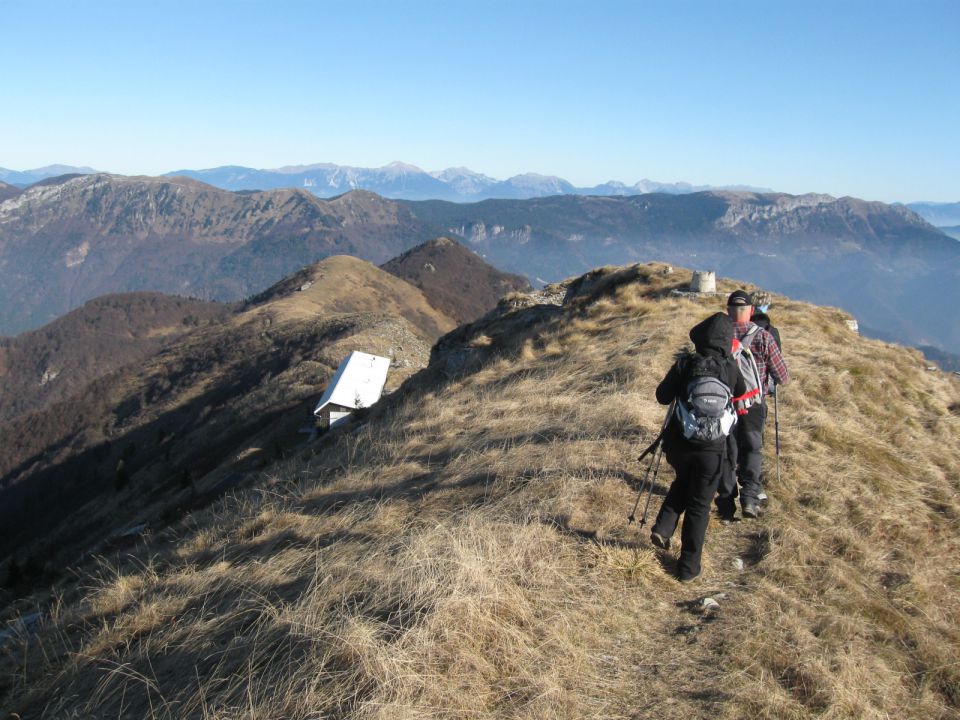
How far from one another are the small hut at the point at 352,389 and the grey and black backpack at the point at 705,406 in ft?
97.8

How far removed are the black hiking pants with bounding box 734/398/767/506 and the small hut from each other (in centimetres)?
2886

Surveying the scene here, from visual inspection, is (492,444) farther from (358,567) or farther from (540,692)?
(540,692)

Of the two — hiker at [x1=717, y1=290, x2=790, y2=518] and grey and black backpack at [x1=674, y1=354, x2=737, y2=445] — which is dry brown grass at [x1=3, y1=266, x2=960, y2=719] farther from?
grey and black backpack at [x1=674, y1=354, x2=737, y2=445]

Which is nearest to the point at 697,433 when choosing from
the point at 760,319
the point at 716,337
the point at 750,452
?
the point at 716,337

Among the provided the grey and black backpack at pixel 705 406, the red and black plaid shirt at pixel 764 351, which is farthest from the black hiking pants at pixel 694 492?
the red and black plaid shirt at pixel 764 351

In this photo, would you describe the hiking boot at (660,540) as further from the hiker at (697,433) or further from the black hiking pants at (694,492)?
the black hiking pants at (694,492)

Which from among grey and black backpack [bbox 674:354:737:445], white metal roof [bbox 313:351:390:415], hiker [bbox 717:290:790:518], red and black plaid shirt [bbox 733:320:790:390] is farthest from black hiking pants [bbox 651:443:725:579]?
white metal roof [bbox 313:351:390:415]

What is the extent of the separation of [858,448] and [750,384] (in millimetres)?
3034

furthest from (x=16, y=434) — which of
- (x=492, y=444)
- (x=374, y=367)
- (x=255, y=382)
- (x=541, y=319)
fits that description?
(x=492, y=444)

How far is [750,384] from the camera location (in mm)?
6730

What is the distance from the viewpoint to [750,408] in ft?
22.5

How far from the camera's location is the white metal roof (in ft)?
132

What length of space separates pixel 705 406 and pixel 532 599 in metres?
2.27

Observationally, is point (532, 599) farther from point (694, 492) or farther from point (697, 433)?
point (697, 433)
